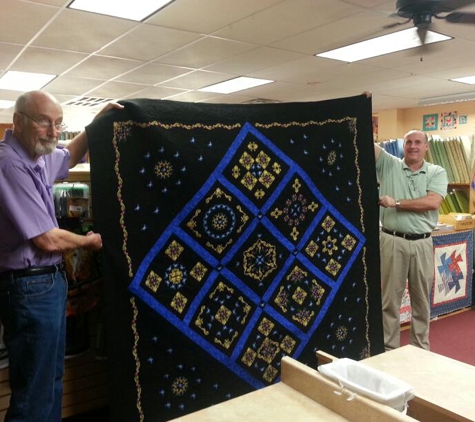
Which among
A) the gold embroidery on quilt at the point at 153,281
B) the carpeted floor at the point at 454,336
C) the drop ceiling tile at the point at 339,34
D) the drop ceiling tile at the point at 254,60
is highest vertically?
the drop ceiling tile at the point at 339,34

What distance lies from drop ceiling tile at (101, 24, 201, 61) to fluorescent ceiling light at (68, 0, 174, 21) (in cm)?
30

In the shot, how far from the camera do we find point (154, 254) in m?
1.97

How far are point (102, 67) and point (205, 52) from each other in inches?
54.7

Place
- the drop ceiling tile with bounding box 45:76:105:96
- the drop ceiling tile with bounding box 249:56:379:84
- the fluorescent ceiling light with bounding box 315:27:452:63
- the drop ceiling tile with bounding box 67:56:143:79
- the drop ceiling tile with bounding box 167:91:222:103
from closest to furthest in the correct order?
the fluorescent ceiling light with bounding box 315:27:452:63 < the drop ceiling tile with bounding box 67:56:143:79 < the drop ceiling tile with bounding box 249:56:379:84 < the drop ceiling tile with bounding box 45:76:105:96 < the drop ceiling tile with bounding box 167:91:222:103

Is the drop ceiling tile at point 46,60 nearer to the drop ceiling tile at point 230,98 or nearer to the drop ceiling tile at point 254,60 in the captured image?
the drop ceiling tile at point 254,60

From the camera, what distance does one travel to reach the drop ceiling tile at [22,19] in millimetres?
3578

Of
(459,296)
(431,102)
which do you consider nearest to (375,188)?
(459,296)

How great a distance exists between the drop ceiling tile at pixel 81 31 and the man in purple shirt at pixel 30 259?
8.06 ft

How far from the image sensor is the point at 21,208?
161 cm

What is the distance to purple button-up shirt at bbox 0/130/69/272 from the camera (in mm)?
1593

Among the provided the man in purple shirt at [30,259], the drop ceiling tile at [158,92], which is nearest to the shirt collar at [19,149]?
the man in purple shirt at [30,259]

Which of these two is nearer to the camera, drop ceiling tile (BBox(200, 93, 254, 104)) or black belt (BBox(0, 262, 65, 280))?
black belt (BBox(0, 262, 65, 280))

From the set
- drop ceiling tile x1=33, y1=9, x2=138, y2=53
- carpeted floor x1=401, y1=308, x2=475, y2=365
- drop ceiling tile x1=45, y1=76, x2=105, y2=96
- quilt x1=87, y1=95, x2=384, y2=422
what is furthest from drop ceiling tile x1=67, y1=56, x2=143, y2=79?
carpeted floor x1=401, y1=308, x2=475, y2=365

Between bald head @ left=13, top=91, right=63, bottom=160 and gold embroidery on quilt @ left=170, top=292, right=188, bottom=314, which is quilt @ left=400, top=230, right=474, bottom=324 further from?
bald head @ left=13, top=91, right=63, bottom=160
